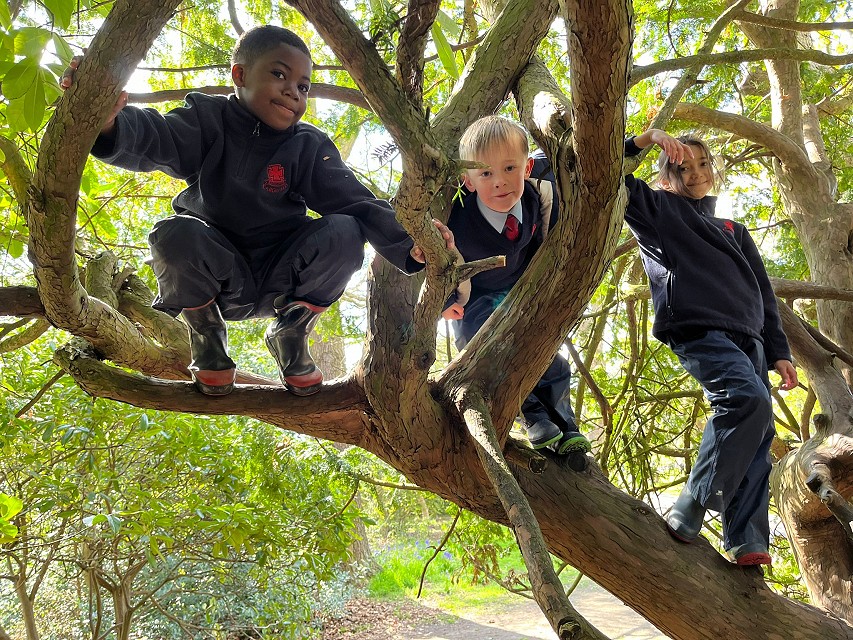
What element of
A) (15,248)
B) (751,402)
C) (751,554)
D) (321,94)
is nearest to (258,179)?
(15,248)

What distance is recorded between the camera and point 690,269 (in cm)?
207

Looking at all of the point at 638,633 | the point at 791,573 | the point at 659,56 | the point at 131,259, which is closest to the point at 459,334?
the point at 131,259

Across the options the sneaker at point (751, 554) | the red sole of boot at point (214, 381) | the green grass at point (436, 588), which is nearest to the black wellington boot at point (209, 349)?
the red sole of boot at point (214, 381)

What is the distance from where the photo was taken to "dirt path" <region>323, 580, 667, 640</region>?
6.95 m

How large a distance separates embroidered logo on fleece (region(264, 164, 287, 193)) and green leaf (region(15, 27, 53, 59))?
1.98ft

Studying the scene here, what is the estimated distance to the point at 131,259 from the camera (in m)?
3.75

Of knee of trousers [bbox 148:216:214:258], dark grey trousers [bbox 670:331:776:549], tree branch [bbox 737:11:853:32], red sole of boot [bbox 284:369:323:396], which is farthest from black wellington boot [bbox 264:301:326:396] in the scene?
tree branch [bbox 737:11:853:32]

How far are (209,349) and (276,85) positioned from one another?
0.64 metres

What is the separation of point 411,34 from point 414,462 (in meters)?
1.27

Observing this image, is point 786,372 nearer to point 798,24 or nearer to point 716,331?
point 716,331

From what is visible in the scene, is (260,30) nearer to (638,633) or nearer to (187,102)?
(187,102)

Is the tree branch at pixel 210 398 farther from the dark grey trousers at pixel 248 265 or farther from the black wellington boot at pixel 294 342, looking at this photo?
the dark grey trousers at pixel 248 265

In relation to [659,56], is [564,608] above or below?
below

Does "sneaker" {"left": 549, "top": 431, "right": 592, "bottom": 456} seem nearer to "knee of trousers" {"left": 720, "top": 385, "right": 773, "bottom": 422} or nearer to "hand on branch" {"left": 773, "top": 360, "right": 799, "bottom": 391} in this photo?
"knee of trousers" {"left": 720, "top": 385, "right": 773, "bottom": 422}
